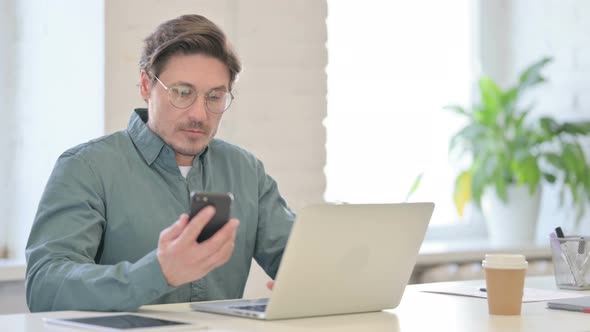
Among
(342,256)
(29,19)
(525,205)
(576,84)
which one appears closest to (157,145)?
(342,256)

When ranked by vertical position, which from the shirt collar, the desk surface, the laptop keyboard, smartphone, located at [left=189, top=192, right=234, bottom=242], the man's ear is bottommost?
the desk surface

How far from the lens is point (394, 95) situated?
409 centimetres

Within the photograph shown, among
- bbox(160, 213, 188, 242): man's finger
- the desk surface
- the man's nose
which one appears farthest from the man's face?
bbox(160, 213, 188, 242): man's finger

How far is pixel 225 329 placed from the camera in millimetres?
1518

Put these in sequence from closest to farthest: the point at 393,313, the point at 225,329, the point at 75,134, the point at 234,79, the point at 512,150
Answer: the point at 225,329, the point at 393,313, the point at 234,79, the point at 75,134, the point at 512,150

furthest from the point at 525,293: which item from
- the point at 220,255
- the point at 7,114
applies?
the point at 7,114

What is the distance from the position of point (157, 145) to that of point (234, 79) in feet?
0.85

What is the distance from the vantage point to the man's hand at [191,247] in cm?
155

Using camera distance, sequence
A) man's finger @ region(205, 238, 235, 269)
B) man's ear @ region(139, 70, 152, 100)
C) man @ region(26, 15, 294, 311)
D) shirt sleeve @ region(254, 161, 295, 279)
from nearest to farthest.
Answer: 1. man's finger @ region(205, 238, 235, 269)
2. man @ region(26, 15, 294, 311)
3. man's ear @ region(139, 70, 152, 100)
4. shirt sleeve @ region(254, 161, 295, 279)

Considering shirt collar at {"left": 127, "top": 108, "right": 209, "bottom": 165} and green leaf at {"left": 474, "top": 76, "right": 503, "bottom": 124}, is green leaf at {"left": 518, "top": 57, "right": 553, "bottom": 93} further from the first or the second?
shirt collar at {"left": 127, "top": 108, "right": 209, "bottom": 165}

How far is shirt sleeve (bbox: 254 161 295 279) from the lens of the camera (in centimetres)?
232

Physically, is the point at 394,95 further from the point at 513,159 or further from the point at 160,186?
the point at 160,186

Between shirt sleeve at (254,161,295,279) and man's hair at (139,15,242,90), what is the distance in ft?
1.13

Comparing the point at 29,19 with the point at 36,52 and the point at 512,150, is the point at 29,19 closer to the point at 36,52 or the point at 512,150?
the point at 36,52
